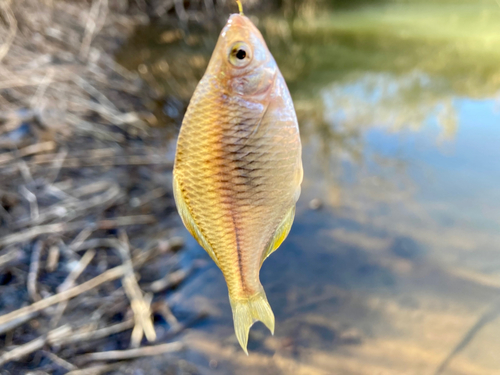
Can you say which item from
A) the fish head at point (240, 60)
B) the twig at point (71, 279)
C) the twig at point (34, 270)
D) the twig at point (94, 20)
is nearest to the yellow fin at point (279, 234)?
the fish head at point (240, 60)

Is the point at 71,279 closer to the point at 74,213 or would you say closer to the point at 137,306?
the point at 137,306

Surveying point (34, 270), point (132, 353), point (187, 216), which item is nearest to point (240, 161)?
point (187, 216)

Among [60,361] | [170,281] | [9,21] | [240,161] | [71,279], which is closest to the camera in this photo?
[240,161]

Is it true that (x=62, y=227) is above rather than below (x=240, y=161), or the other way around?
above

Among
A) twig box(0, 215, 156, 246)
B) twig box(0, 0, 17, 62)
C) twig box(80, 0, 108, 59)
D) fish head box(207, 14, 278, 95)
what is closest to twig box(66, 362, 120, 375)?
twig box(0, 215, 156, 246)

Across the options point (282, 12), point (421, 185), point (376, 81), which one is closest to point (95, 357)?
point (421, 185)

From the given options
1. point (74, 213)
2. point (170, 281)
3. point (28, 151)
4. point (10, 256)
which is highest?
point (28, 151)
